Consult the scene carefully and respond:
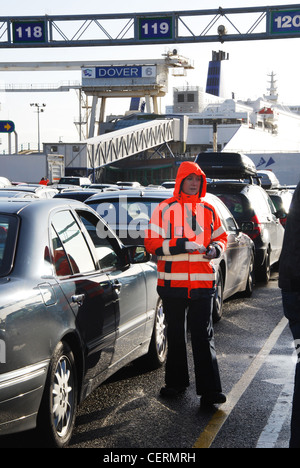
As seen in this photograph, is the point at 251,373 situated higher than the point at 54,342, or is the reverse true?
the point at 54,342

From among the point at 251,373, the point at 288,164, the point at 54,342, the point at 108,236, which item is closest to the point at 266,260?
the point at 251,373

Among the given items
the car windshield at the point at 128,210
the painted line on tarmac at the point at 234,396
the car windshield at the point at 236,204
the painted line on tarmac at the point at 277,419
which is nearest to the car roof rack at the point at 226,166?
the car windshield at the point at 236,204

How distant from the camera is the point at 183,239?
5.57 metres

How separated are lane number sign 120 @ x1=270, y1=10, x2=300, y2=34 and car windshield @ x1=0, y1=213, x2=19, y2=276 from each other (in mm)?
24077

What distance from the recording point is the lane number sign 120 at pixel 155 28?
27797 millimetres

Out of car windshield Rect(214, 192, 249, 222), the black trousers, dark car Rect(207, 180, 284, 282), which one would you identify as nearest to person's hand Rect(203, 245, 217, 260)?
the black trousers

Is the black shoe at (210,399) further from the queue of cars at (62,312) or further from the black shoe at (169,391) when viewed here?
the queue of cars at (62,312)

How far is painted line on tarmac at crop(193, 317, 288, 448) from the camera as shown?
4.82 metres

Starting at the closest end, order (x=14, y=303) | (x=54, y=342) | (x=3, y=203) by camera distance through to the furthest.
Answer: (x=14, y=303) < (x=54, y=342) < (x=3, y=203)

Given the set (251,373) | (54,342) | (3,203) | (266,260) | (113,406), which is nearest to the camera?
(54,342)

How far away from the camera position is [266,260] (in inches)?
524

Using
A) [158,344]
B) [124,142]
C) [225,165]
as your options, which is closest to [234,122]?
[124,142]
